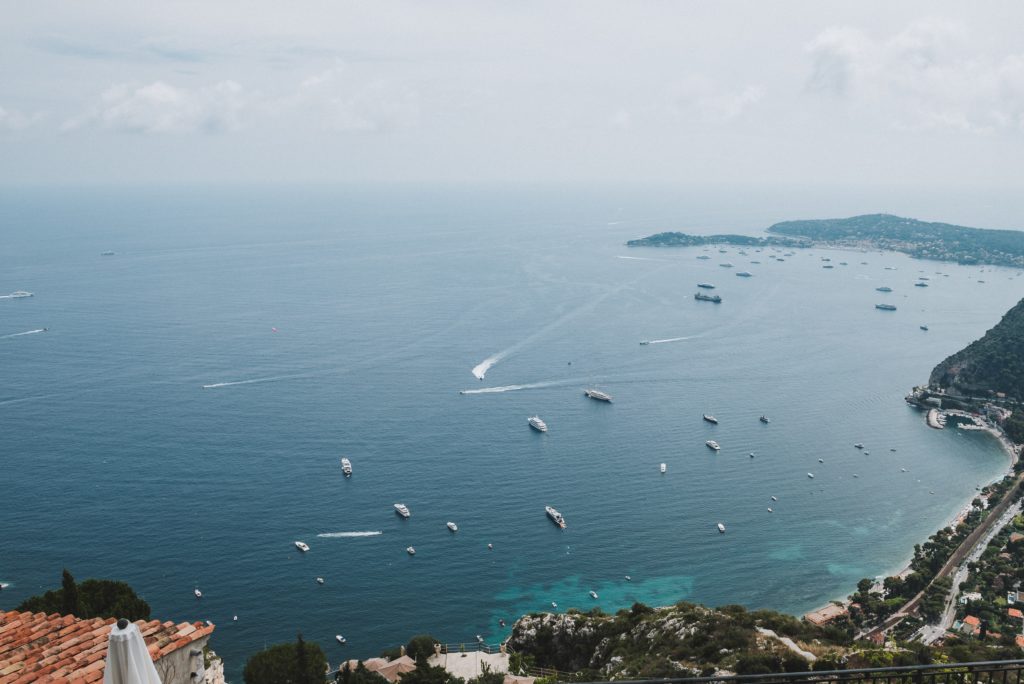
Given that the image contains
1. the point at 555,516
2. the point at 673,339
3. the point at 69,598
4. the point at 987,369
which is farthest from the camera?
the point at 673,339

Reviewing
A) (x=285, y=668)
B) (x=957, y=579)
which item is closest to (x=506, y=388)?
(x=957, y=579)

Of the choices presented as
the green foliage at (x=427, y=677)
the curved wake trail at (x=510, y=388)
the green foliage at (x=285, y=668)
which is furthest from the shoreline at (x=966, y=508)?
the curved wake trail at (x=510, y=388)

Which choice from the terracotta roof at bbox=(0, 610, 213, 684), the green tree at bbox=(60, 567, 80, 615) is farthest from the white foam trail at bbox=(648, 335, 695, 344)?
the terracotta roof at bbox=(0, 610, 213, 684)

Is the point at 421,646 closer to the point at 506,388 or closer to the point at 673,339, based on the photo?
the point at 506,388

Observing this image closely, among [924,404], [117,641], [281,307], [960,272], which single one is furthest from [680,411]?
[960,272]

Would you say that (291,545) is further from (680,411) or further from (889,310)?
(889,310)
